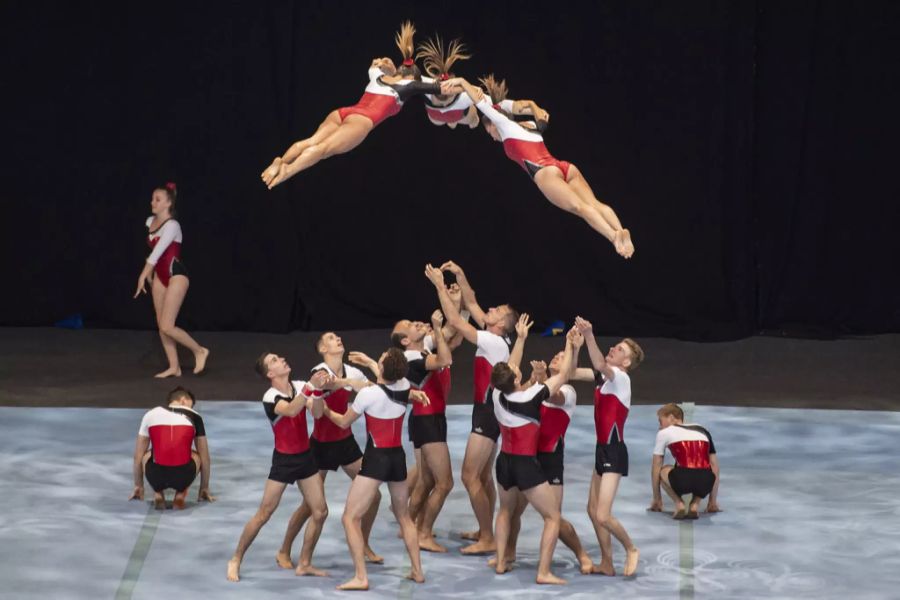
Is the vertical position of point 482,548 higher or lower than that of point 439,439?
lower

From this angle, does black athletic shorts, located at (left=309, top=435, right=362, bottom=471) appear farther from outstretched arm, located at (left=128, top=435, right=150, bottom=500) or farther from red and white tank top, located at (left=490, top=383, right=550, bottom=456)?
outstretched arm, located at (left=128, top=435, right=150, bottom=500)

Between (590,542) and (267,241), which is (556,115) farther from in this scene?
(590,542)

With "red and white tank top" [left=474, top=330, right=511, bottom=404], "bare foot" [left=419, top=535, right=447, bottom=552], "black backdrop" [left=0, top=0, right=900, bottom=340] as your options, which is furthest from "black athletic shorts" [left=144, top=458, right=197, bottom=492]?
"black backdrop" [left=0, top=0, right=900, bottom=340]

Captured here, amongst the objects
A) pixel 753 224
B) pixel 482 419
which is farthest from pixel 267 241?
pixel 482 419

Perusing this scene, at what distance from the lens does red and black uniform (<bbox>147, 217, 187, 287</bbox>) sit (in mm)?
11930

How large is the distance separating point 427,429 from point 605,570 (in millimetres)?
1142

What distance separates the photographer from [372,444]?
8141 millimetres

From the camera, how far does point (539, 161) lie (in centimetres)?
777

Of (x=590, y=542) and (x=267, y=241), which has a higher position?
(x=267, y=241)

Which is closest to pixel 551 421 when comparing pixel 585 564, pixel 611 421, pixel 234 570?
pixel 611 421

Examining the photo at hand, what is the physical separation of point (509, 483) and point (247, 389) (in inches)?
158

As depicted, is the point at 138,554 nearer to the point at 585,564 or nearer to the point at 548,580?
the point at 548,580

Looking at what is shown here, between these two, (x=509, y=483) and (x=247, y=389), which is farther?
(x=247, y=389)

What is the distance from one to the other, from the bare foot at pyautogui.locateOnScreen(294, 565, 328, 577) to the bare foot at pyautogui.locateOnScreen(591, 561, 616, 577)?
135 cm
